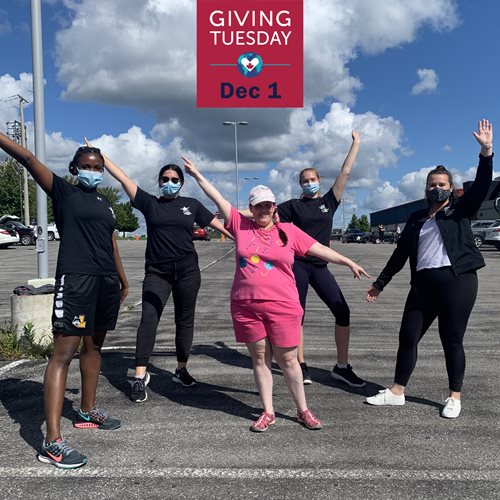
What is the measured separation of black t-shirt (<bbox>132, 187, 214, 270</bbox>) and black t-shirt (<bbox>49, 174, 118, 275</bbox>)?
97 centimetres

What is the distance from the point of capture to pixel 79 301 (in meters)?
3.38

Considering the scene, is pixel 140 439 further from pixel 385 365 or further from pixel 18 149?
pixel 385 365

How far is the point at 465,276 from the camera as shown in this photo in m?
3.95

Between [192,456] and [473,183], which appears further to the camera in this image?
[473,183]

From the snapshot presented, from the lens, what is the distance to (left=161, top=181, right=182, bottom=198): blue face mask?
4469mm

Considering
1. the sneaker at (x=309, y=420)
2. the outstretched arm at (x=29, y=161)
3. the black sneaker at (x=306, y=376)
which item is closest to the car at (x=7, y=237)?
the black sneaker at (x=306, y=376)

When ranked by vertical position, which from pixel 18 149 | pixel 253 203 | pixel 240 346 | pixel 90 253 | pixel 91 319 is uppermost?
pixel 18 149

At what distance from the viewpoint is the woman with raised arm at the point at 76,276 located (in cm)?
324

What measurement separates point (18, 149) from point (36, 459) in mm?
1963

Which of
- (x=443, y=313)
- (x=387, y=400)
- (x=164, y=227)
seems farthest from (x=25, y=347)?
(x=443, y=313)

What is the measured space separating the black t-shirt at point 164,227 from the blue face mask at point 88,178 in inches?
34.7

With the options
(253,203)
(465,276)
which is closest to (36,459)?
(253,203)

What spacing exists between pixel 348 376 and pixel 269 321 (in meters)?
1.59

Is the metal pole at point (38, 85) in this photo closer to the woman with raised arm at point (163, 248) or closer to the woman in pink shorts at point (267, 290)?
the woman with raised arm at point (163, 248)
